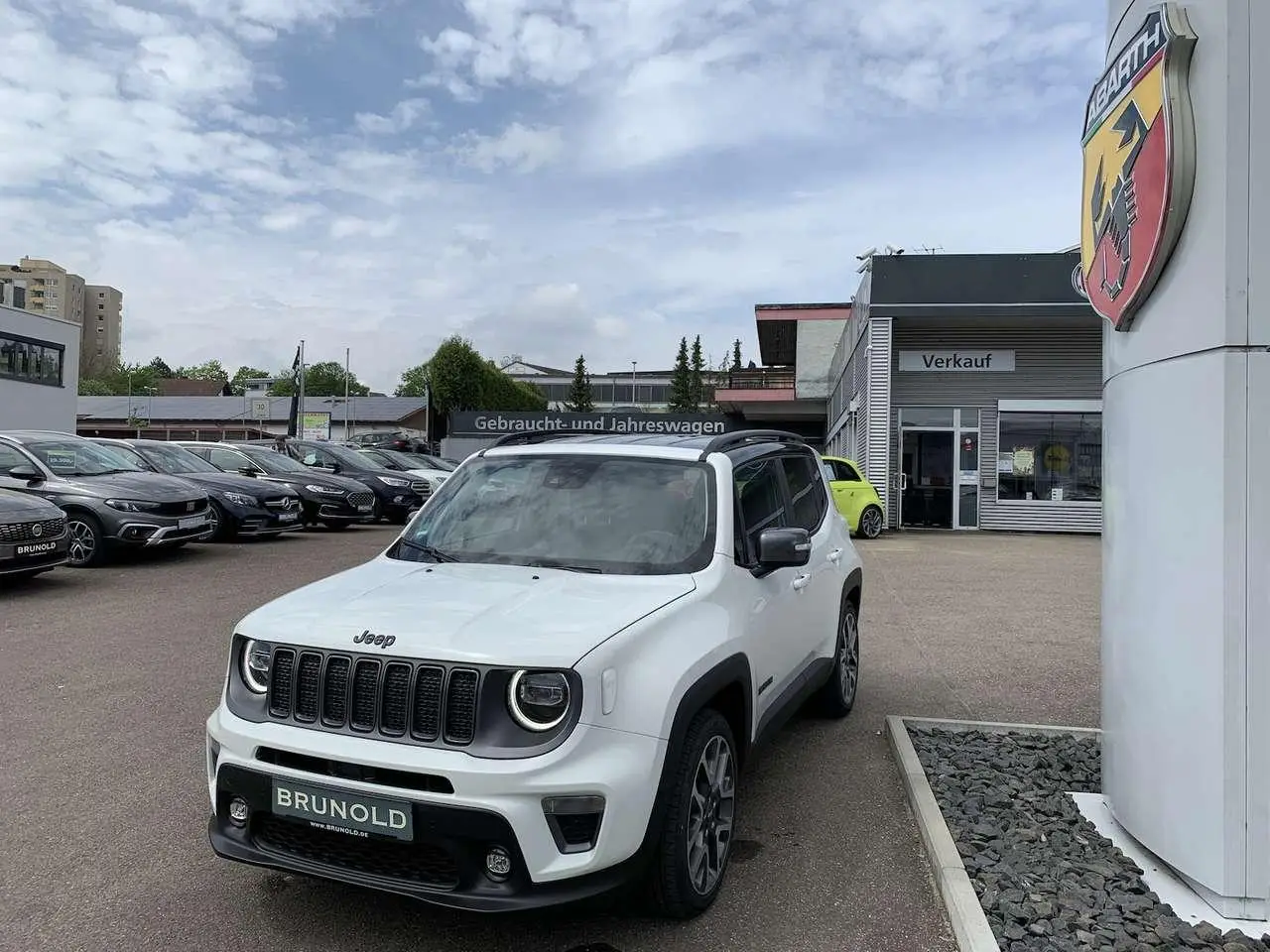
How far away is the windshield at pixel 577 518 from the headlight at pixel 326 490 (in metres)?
12.5

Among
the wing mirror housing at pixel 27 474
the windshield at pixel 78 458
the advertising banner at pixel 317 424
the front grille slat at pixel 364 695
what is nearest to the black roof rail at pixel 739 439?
the front grille slat at pixel 364 695

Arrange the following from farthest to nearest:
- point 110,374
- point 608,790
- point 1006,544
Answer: point 110,374
point 1006,544
point 608,790

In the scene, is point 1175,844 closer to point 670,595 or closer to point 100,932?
point 670,595

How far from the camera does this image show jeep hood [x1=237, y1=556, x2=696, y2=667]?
9.39ft

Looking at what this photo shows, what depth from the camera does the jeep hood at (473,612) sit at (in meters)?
2.86

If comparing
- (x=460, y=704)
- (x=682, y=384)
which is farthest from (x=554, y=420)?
(x=682, y=384)

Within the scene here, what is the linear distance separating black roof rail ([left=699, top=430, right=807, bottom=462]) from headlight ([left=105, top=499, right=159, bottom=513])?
856cm

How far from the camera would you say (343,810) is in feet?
9.20

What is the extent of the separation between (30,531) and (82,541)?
1948mm

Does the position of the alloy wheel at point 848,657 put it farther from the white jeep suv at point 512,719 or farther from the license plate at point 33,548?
the license plate at point 33,548

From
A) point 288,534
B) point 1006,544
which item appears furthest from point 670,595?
point 1006,544

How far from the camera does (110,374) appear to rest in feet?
406

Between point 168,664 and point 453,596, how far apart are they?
4262 millimetres

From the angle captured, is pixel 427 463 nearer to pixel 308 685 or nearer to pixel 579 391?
pixel 308 685
